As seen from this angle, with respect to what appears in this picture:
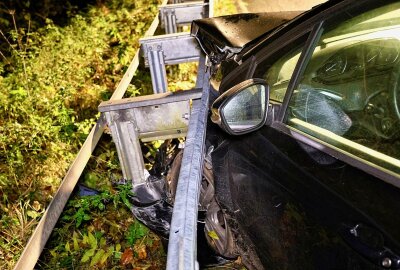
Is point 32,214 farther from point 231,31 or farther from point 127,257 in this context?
point 231,31

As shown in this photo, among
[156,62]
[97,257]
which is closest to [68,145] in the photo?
[156,62]

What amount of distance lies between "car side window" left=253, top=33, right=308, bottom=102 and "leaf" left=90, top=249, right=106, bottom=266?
203 cm

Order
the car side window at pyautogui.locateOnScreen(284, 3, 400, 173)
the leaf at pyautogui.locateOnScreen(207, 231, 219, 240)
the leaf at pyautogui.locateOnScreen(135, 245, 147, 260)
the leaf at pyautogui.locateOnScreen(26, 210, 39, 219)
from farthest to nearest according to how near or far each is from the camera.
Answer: the leaf at pyautogui.locateOnScreen(26, 210, 39, 219) < the leaf at pyautogui.locateOnScreen(135, 245, 147, 260) < the leaf at pyautogui.locateOnScreen(207, 231, 219, 240) < the car side window at pyautogui.locateOnScreen(284, 3, 400, 173)

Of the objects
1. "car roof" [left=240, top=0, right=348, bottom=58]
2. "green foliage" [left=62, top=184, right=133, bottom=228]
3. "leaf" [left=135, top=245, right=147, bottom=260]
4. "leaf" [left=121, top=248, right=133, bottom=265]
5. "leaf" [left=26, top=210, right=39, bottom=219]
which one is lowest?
"leaf" [left=135, top=245, right=147, bottom=260]

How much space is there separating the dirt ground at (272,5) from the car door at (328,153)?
7.59 m

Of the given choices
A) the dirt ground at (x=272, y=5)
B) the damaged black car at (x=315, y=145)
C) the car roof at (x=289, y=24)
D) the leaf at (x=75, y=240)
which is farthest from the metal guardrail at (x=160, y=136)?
the dirt ground at (x=272, y=5)

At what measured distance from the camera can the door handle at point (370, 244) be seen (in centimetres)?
131

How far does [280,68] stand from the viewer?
7.41 feet

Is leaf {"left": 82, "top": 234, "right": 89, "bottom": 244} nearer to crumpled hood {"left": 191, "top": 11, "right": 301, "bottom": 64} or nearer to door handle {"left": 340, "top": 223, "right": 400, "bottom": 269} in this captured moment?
crumpled hood {"left": 191, "top": 11, "right": 301, "bottom": 64}

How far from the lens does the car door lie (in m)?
1.49

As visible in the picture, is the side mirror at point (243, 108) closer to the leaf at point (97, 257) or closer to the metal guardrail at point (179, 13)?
the leaf at point (97, 257)

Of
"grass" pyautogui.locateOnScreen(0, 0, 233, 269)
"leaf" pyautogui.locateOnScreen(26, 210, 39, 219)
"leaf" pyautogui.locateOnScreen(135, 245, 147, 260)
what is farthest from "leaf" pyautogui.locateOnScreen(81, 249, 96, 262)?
"leaf" pyautogui.locateOnScreen(26, 210, 39, 219)

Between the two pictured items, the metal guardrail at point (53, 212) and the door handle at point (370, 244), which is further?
the metal guardrail at point (53, 212)

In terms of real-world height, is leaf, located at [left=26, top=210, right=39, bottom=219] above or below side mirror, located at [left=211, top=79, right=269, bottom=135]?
below
